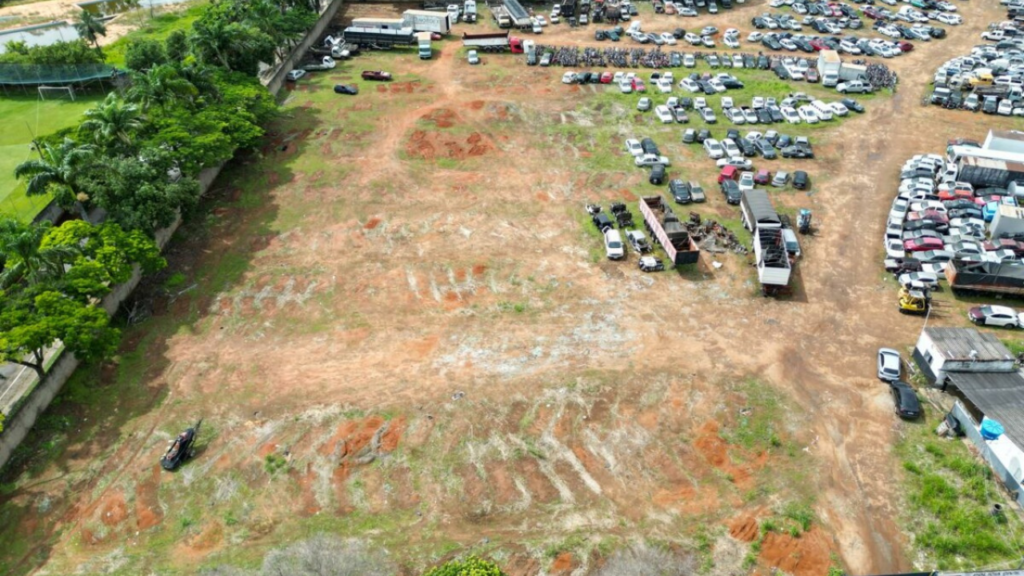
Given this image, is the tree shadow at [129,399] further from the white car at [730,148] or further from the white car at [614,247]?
the white car at [730,148]

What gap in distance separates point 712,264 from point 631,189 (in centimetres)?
1230

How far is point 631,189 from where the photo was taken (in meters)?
61.6

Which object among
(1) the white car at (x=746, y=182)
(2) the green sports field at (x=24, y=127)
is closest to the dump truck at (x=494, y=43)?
(1) the white car at (x=746, y=182)

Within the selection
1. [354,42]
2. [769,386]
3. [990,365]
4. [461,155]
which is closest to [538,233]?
[461,155]

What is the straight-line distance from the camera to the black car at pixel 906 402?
4022cm

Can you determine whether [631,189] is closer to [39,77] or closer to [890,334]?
[890,334]

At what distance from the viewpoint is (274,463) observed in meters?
38.3

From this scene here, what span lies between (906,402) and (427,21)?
77.0m

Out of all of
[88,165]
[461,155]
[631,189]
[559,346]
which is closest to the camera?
[559,346]

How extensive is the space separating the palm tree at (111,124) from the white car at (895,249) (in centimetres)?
6168

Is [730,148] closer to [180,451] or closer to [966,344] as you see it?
[966,344]

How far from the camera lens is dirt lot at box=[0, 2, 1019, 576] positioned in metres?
35.2

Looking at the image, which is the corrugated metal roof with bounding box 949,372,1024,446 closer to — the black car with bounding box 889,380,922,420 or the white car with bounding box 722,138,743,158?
the black car with bounding box 889,380,922,420

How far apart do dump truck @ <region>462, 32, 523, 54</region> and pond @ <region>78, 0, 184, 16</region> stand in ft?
205
